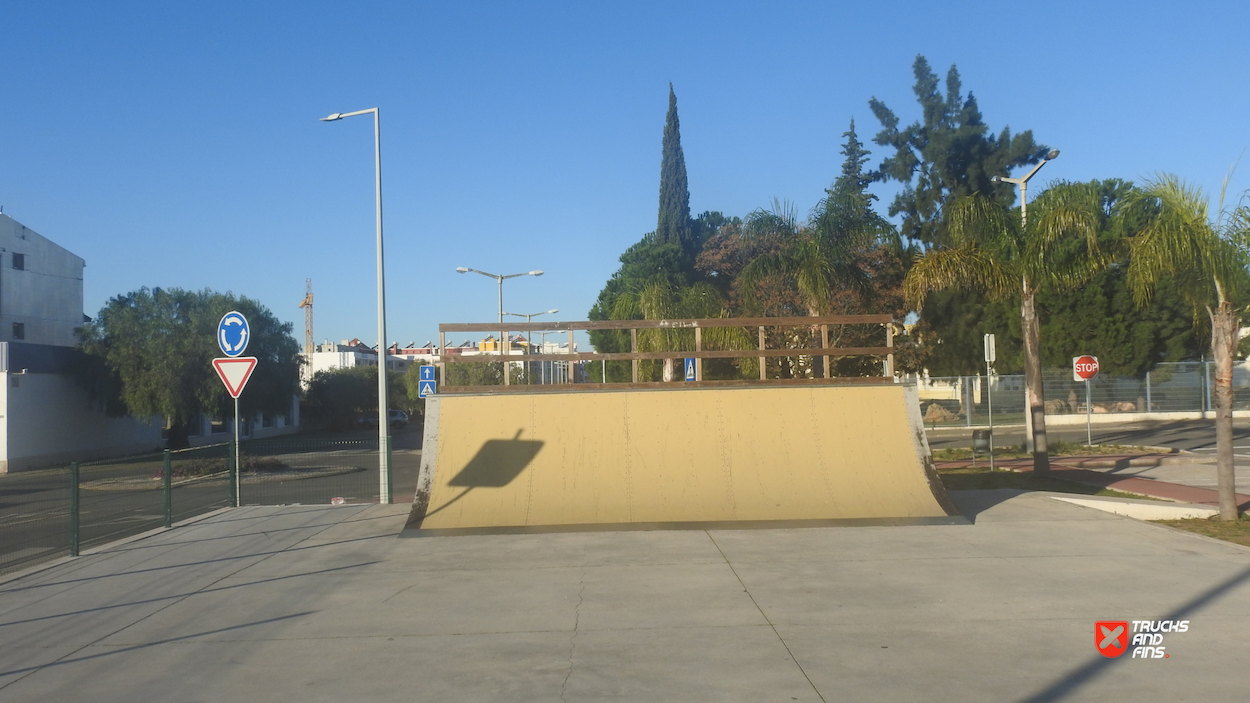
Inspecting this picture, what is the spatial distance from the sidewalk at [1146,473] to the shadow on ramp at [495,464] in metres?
10.6

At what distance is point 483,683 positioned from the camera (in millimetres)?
5863

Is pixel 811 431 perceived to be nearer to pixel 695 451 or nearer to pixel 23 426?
pixel 695 451

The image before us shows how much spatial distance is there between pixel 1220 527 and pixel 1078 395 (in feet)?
108

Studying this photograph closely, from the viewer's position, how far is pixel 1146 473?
19625mm

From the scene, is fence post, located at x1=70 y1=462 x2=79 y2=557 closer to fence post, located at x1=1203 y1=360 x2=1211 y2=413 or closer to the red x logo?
the red x logo

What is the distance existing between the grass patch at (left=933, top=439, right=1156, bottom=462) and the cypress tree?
1650 inches

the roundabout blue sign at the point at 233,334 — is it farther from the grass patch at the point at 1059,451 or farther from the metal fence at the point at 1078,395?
the metal fence at the point at 1078,395

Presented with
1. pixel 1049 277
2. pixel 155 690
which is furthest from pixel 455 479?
pixel 1049 277

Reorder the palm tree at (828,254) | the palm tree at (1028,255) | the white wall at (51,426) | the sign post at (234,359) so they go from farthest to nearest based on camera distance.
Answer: the white wall at (51,426) < the palm tree at (828,254) < the palm tree at (1028,255) < the sign post at (234,359)

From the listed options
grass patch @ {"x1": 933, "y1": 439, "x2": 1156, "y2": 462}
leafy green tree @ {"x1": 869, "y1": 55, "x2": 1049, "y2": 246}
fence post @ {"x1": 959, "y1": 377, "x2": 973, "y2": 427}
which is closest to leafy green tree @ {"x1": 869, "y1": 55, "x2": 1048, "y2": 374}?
leafy green tree @ {"x1": 869, "y1": 55, "x2": 1049, "y2": 246}

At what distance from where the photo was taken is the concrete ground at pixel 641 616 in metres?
5.81

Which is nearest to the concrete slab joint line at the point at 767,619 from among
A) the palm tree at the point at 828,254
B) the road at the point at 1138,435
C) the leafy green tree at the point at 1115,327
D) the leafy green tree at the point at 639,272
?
the palm tree at the point at 828,254

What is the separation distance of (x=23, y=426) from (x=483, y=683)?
3629 centimetres

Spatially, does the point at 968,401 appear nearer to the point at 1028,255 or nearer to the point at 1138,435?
the point at 1138,435
